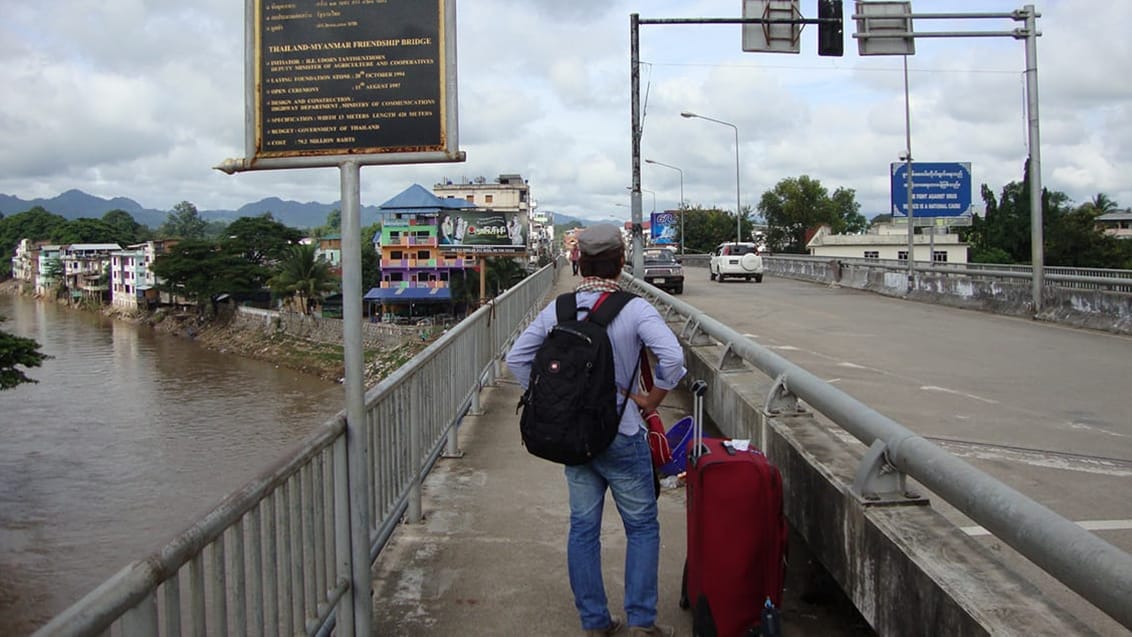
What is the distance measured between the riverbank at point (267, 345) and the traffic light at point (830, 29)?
136 ft

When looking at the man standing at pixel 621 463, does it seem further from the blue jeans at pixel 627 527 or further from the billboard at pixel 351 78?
the billboard at pixel 351 78

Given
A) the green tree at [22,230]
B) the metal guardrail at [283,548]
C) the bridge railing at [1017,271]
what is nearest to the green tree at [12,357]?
the bridge railing at [1017,271]

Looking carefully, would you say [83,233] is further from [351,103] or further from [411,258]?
[351,103]

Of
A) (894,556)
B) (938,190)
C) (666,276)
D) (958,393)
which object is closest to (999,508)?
(894,556)

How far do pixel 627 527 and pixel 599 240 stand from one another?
1203mm

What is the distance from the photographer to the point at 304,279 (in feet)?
300

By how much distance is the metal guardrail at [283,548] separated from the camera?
1.95 m

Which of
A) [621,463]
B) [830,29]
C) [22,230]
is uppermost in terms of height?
[22,230]

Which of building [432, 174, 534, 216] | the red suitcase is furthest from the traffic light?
building [432, 174, 534, 216]

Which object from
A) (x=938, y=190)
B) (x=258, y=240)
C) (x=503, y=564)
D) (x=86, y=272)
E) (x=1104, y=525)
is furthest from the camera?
(x=86, y=272)

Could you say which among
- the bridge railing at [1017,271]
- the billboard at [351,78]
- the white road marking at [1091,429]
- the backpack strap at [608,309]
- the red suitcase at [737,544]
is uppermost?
the billboard at [351,78]

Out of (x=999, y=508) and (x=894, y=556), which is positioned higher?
(x=999, y=508)

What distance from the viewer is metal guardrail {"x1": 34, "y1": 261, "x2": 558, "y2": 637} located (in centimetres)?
195

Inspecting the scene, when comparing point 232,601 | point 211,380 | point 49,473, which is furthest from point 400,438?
point 211,380
